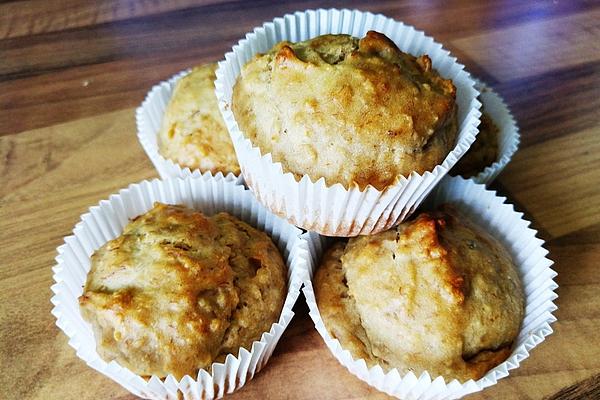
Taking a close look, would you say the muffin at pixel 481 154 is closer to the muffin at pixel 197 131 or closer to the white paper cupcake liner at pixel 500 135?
the white paper cupcake liner at pixel 500 135

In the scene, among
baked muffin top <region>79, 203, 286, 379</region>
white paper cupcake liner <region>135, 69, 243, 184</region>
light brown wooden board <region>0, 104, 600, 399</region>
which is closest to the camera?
baked muffin top <region>79, 203, 286, 379</region>

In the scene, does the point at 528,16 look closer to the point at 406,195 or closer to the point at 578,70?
the point at 578,70

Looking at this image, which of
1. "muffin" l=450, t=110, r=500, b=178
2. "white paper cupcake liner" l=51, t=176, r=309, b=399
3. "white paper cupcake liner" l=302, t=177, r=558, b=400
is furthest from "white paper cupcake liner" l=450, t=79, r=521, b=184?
"white paper cupcake liner" l=51, t=176, r=309, b=399

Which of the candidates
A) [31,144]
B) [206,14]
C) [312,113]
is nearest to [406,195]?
[312,113]

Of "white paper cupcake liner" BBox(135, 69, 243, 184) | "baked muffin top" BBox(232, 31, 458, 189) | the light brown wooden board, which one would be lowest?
the light brown wooden board

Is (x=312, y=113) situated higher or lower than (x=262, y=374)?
higher

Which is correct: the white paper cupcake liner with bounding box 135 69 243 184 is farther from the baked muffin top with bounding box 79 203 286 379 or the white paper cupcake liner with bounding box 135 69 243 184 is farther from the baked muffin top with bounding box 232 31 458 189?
the baked muffin top with bounding box 232 31 458 189

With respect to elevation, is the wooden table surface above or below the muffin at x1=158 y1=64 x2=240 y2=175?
below
